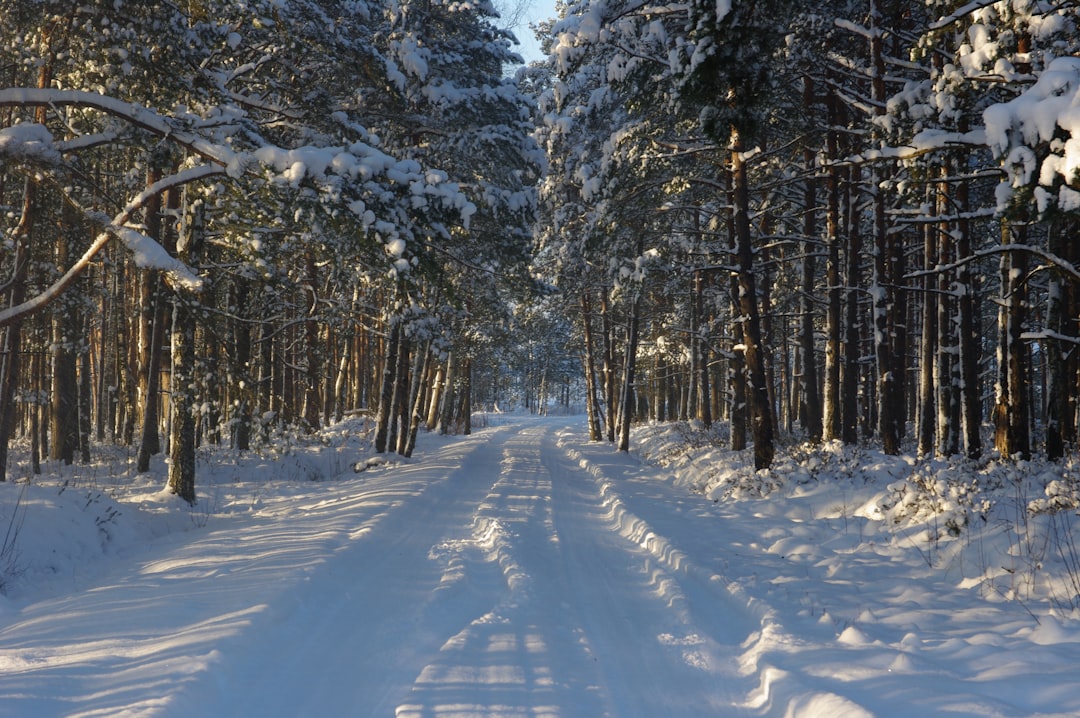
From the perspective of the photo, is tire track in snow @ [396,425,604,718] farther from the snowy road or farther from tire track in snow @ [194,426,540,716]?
tire track in snow @ [194,426,540,716]

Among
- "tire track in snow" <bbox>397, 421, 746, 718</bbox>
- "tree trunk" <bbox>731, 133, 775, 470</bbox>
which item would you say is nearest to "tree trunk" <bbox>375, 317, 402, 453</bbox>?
"tree trunk" <bbox>731, 133, 775, 470</bbox>

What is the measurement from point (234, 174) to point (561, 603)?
5969 mm

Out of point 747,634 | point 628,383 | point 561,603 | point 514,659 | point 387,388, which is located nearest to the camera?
point 514,659

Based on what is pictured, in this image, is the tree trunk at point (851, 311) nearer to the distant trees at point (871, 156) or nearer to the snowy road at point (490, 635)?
the distant trees at point (871, 156)

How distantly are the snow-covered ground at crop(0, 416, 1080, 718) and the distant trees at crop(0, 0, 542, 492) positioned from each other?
305 centimetres

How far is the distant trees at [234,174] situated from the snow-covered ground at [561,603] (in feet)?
10.0

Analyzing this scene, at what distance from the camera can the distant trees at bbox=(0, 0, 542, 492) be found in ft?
24.0

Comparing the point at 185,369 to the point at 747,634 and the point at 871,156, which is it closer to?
the point at 747,634

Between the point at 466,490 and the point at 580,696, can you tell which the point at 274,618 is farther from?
the point at 466,490

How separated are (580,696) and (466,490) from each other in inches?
384

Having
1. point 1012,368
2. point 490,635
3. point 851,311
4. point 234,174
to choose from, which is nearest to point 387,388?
point 234,174

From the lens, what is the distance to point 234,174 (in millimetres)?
7004

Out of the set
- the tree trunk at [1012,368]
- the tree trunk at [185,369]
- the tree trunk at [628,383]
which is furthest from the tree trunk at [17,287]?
the tree trunk at [628,383]

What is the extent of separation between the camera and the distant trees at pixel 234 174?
288 inches
